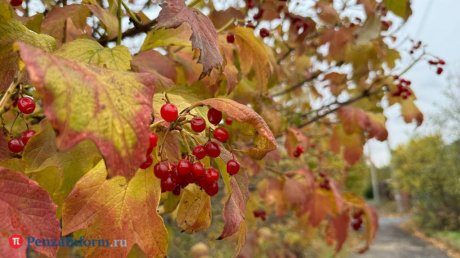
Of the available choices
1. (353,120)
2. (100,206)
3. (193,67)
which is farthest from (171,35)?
(353,120)

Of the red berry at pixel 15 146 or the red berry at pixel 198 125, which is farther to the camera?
the red berry at pixel 15 146

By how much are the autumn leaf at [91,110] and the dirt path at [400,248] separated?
11.6 m

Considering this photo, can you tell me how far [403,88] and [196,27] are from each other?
2.17 meters

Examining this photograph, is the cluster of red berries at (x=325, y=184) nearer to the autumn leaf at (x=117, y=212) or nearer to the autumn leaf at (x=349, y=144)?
the autumn leaf at (x=349, y=144)

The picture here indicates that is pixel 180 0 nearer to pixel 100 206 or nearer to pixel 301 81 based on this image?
pixel 100 206

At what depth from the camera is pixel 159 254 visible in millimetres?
942

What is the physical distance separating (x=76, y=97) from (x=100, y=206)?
36cm

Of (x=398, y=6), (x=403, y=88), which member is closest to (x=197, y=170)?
(x=398, y=6)

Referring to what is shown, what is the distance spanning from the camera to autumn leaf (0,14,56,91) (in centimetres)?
97

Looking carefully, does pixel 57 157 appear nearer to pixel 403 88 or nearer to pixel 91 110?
pixel 91 110

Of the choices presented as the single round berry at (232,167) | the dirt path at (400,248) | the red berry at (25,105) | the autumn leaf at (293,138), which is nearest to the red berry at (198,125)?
the single round berry at (232,167)

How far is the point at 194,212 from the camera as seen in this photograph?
107 centimetres

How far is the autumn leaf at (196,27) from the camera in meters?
1.06

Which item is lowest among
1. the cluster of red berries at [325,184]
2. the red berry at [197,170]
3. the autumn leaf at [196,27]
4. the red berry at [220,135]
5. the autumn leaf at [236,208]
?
the cluster of red berries at [325,184]
